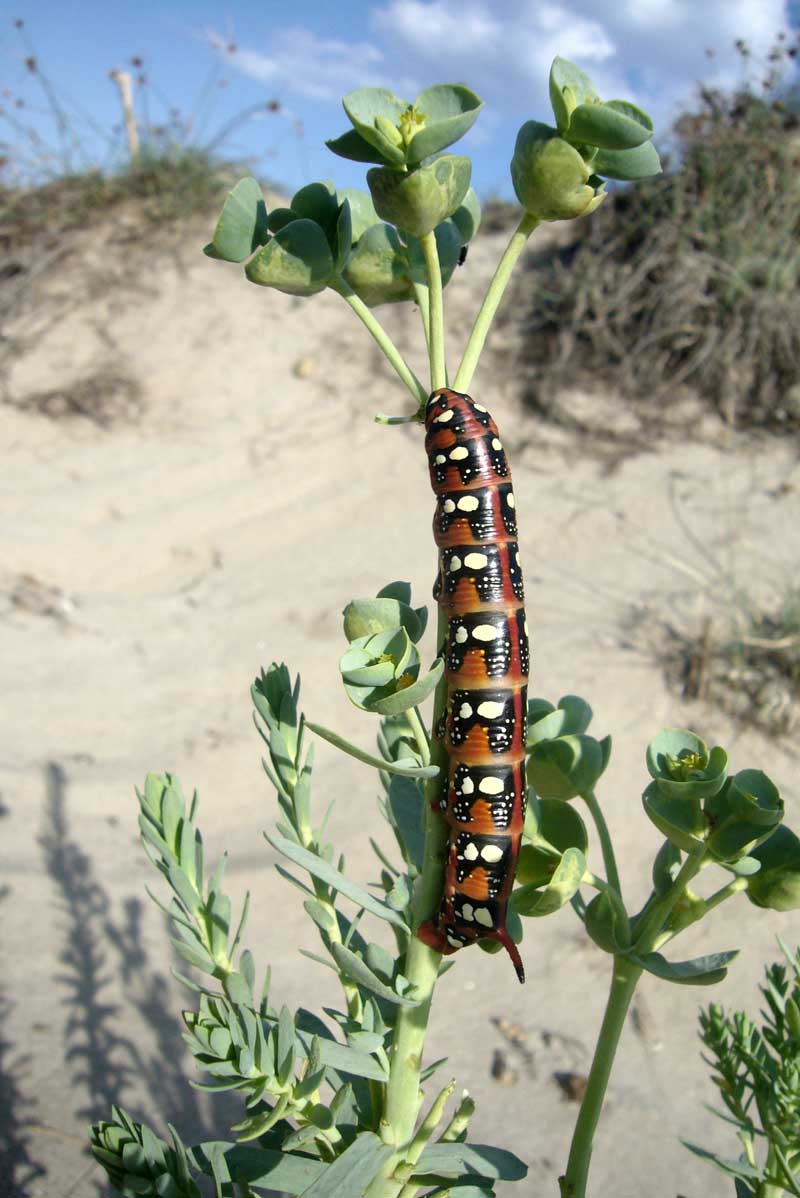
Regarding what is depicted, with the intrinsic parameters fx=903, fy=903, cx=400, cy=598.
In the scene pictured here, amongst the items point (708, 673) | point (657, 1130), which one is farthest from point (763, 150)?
point (657, 1130)

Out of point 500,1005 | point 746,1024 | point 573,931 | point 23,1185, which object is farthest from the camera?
point 573,931

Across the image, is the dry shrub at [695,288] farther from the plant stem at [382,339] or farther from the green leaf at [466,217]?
the plant stem at [382,339]

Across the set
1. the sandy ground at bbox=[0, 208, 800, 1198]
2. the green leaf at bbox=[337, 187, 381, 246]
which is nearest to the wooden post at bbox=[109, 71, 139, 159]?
the sandy ground at bbox=[0, 208, 800, 1198]

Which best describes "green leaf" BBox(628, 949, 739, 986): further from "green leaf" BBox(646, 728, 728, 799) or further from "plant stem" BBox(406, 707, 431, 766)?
"plant stem" BBox(406, 707, 431, 766)

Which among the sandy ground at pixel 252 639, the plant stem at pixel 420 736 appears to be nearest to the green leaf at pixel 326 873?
the plant stem at pixel 420 736

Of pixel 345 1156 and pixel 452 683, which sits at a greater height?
pixel 452 683

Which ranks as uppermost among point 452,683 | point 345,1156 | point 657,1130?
point 452,683

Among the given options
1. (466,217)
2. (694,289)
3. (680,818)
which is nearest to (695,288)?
(694,289)

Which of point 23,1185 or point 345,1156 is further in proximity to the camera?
point 23,1185

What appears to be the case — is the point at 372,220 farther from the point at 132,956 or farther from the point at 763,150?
the point at 763,150
